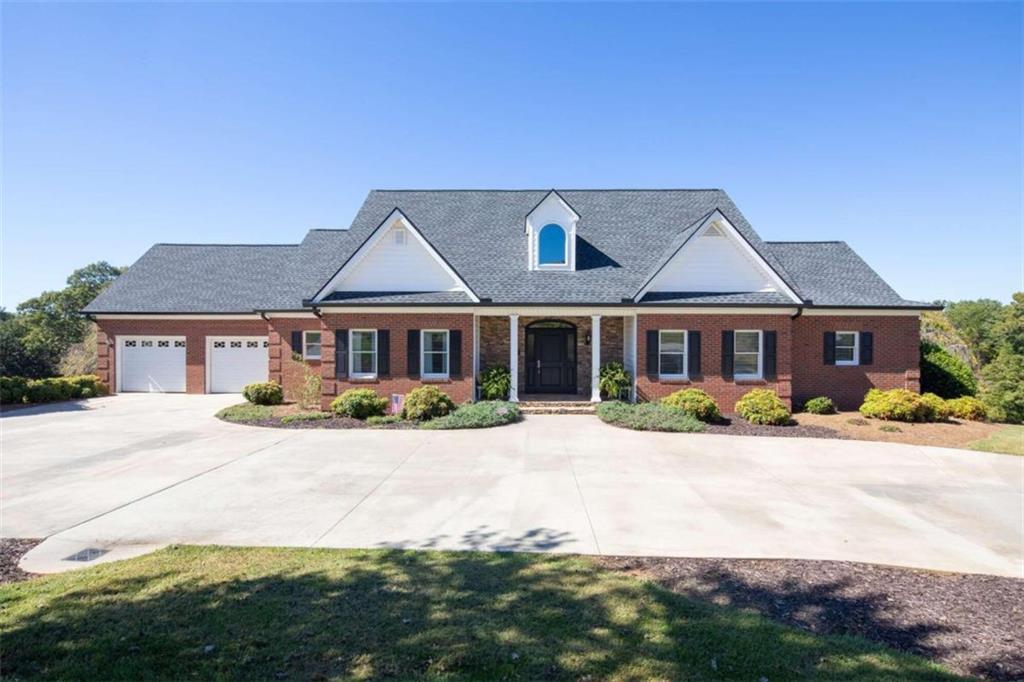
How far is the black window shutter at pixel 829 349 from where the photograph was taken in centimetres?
1764

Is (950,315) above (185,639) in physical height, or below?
above

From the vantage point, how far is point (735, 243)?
54.7 feet

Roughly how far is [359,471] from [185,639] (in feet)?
18.5

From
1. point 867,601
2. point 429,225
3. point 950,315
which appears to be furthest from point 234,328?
point 950,315

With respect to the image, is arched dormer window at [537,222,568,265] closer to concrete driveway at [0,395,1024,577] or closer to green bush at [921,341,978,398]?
concrete driveway at [0,395,1024,577]

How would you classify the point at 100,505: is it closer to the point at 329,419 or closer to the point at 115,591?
the point at 115,591

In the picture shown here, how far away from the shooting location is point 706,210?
20891 mm

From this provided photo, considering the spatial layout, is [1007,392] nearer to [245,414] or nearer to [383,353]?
[383,353]

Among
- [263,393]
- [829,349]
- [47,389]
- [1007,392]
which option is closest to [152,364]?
[47,389]

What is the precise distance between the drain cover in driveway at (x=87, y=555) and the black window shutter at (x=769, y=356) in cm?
1702

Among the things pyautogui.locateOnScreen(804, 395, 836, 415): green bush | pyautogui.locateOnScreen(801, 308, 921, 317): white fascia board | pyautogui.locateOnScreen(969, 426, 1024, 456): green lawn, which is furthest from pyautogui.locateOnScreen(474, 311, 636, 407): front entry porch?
pyautogui.locateOnScreen(969, 426, 1024, 456): green lawn

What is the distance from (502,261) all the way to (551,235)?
6.83 feet

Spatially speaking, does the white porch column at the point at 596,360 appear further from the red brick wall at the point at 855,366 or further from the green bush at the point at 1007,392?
the green bush at the point at 1007,392

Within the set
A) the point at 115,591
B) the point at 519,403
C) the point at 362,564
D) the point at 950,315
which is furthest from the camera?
the point at 950,315
